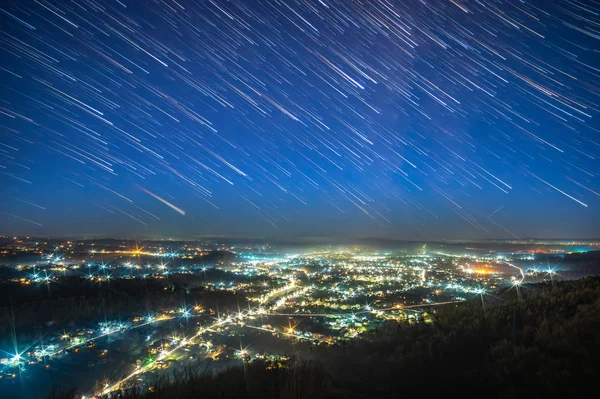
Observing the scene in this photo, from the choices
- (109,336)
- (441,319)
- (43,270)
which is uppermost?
(43,270)

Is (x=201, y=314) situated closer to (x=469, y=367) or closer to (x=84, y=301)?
(x=84, y=301)

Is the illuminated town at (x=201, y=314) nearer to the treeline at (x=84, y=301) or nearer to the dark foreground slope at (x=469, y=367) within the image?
the treeline at (x=84, y=301)

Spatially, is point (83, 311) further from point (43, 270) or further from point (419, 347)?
point (419, 347)

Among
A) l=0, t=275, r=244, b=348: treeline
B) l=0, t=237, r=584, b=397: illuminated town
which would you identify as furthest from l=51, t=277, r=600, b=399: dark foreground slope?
l=0, t=275, r=244, b=348: treeline

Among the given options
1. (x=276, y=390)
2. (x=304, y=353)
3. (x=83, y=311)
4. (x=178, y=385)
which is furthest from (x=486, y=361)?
(x=83, y=311)

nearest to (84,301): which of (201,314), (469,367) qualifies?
(201,314)
